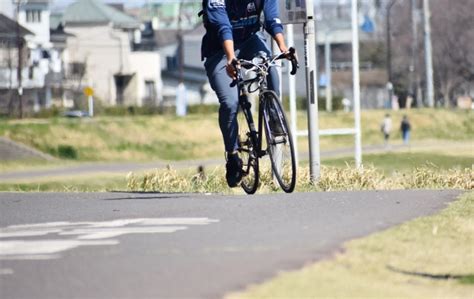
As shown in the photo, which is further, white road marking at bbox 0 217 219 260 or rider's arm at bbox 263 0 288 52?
rider's arm at bbox 263 0 288 52

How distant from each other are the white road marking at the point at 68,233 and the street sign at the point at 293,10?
456 cm

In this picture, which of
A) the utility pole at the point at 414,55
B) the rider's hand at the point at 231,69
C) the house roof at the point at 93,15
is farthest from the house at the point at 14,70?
the rider's hand at the point at 231,69

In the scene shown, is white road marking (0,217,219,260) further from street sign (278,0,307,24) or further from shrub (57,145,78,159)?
shrub (57,145,78,159)

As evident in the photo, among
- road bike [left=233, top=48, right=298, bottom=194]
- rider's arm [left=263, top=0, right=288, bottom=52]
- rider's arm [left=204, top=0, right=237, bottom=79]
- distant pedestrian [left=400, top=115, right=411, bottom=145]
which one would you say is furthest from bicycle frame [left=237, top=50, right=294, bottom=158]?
distant pedestrian [left=400, top=115, right=411, bottom=145]

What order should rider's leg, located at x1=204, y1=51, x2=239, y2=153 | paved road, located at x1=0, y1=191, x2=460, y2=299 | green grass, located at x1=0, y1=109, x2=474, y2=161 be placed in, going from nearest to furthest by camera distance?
paved road, located at x1=0, y1=191, x2=460, y2=299 < rider's leg, located at x1=204, y1=51, x2=239, y2=153 < green grass, located at x1=0, y1=109, x2=474, y2=161

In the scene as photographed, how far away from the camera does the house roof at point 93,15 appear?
347 feet

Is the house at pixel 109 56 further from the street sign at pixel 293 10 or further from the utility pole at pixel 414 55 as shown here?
the street sign at pixel 293 10

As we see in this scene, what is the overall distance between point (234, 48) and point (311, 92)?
217cm

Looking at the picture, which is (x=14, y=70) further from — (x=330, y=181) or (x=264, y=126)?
(x=264, y=126)

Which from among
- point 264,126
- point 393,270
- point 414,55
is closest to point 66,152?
→ point 414,55

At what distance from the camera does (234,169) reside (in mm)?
11664

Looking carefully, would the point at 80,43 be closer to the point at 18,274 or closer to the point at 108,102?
the point at 108,102

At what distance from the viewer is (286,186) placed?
36.9 feet

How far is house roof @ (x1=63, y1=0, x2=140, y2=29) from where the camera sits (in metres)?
106
